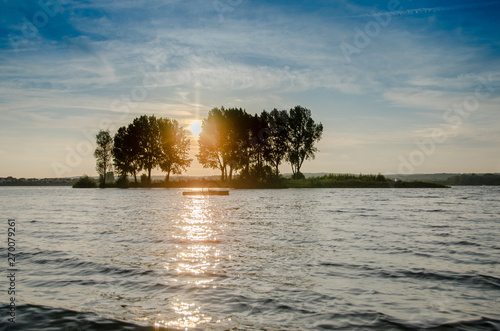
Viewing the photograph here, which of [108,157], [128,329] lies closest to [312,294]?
[128,329]

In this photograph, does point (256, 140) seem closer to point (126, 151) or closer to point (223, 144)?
point (223, 144)

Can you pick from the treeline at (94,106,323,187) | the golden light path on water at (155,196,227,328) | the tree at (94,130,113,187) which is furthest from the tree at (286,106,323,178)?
the golden light path on water at (155,196,227,328)

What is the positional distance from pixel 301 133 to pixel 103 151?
6142 cm

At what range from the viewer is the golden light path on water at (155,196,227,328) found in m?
7.64

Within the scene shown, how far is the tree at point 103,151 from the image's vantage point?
375 ft

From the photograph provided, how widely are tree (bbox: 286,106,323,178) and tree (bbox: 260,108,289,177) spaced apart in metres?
1.37

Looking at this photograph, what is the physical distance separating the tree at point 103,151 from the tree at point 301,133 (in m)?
56.4

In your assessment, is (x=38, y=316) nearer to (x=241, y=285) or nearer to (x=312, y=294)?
(x=241, y=285)

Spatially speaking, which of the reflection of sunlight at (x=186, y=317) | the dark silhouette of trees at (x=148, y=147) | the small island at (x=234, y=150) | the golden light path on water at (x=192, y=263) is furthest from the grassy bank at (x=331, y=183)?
the reflection of sunlight at (x=186, y=317)

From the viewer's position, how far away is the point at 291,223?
24.6 metres

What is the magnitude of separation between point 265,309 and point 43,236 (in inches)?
638

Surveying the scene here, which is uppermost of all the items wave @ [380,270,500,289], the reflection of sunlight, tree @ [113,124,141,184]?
tree @ [113,124,141,184]

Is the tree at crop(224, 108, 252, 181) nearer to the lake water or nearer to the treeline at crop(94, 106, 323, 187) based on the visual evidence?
the treeline at crop(94, 106, 323, 187)

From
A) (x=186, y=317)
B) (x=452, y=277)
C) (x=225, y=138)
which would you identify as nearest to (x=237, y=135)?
(x=225, y=138)
